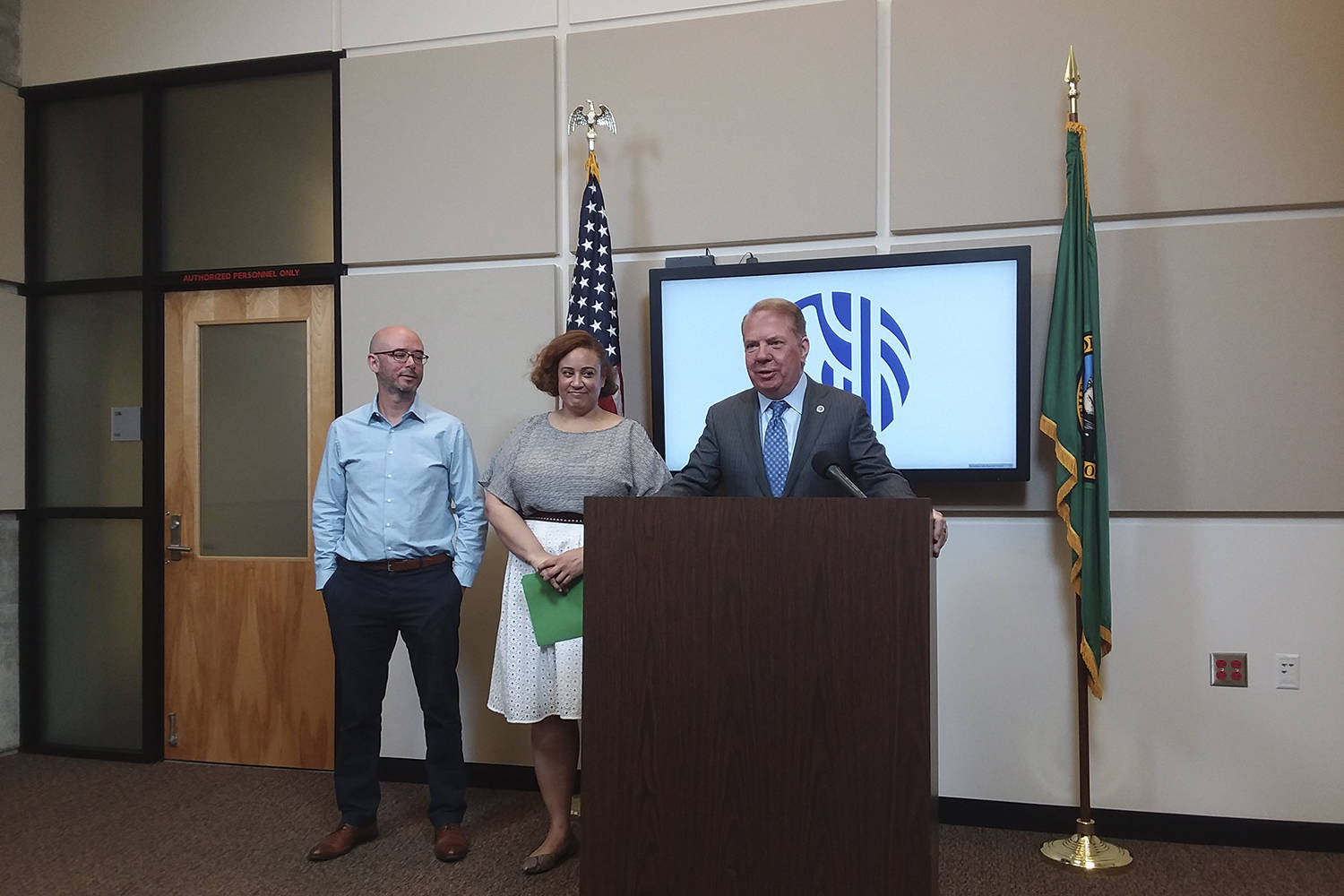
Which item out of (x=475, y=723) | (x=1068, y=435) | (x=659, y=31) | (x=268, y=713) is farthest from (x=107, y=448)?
(x=1068, y=435)

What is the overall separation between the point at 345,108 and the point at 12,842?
2.80 metres

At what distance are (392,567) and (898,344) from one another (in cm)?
175

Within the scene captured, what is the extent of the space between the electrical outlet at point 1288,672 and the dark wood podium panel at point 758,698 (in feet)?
6.50

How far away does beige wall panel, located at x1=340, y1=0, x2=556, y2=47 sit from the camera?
3.69 meters

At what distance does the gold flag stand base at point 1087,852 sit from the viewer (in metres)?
2.89

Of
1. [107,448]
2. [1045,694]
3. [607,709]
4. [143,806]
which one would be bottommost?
[143,806]

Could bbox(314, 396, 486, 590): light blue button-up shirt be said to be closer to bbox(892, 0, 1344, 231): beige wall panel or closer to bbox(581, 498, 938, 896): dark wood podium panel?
bbox(581, 498, 938, 896): dark wood podium panel

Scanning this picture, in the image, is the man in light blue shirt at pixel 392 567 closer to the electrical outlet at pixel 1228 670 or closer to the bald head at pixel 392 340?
the bald head at pixel 392 340

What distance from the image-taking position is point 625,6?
3.59 metres

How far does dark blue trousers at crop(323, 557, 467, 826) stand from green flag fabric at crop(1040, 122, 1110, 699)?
1.91m

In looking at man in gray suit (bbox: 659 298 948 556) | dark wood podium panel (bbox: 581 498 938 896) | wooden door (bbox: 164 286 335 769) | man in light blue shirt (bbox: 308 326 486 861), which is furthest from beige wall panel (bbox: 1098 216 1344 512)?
wooden door (bbox: 164 286 335 769)

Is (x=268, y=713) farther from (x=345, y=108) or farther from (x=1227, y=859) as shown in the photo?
(x=1227, y=859)

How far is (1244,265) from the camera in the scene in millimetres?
3074

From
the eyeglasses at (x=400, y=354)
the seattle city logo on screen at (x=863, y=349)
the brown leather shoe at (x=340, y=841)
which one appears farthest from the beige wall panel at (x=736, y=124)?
the brown leather shoe at (x=340, y=841)
